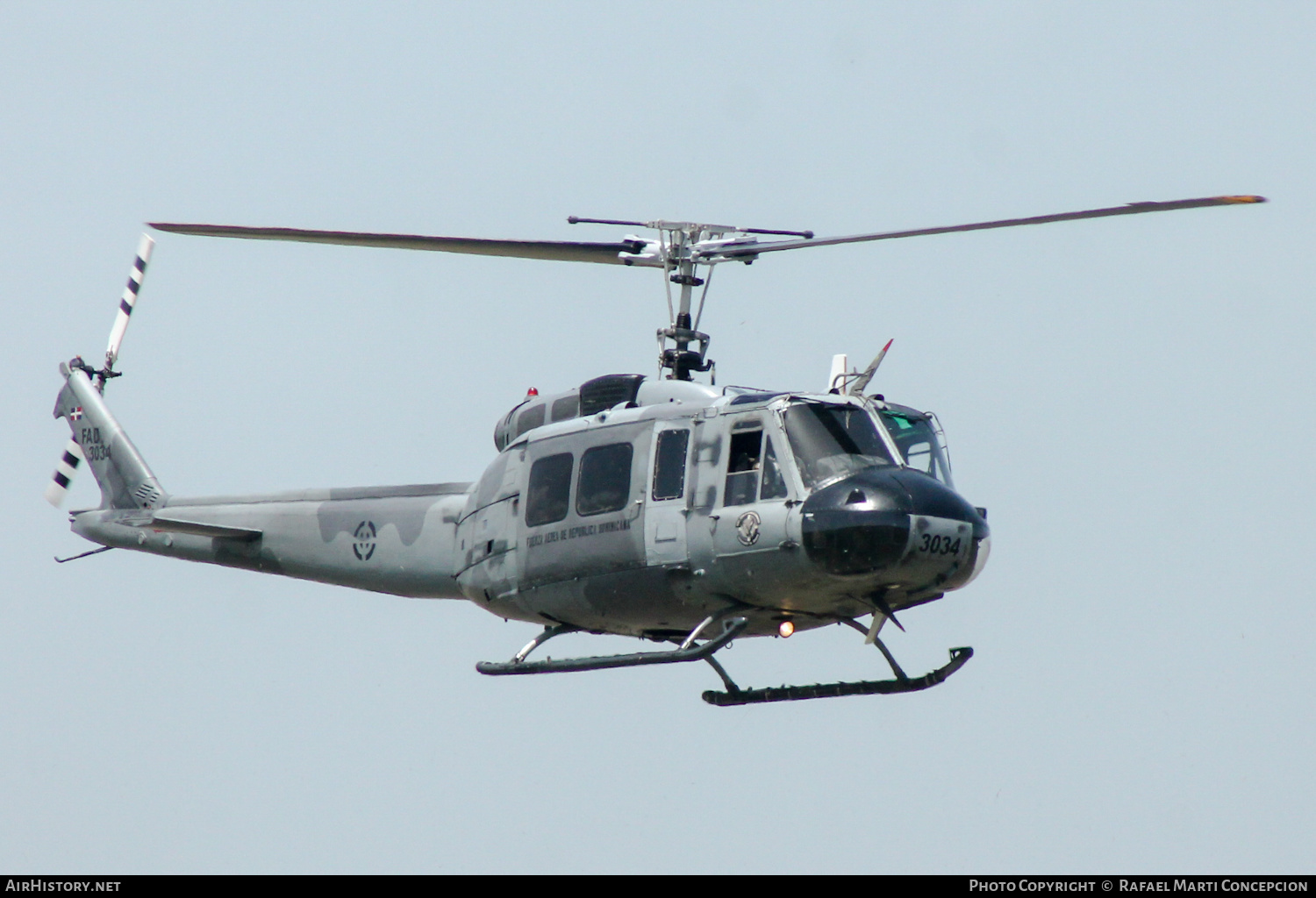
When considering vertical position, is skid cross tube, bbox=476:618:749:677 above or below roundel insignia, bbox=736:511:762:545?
below

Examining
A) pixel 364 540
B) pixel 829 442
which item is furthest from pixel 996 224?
pixel 364 540

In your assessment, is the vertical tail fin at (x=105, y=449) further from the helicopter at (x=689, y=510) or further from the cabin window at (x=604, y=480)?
the cabin window at (x=604, y=480)

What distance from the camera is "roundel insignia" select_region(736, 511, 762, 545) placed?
42.1 feet

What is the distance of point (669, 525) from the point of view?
1333cm

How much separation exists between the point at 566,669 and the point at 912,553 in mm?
3104

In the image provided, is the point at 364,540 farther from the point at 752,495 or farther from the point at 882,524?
the point at 882,524

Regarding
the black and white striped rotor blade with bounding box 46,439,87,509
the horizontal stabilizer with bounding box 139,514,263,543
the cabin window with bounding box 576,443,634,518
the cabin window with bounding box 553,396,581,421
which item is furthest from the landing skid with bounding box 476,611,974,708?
the black and white striped rotor blade with bounding box 46,439,87,509

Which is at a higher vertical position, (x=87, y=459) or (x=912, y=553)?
(x=87, y=459)

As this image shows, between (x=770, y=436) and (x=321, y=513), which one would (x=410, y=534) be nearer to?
(x=321, y=513)

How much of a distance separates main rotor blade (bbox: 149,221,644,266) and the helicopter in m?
0.02

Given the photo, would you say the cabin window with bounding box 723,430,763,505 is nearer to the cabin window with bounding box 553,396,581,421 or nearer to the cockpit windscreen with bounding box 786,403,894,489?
the cockpit windscreen with bounding box 786,403,894,489

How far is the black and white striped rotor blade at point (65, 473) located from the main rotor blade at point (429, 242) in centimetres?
617
